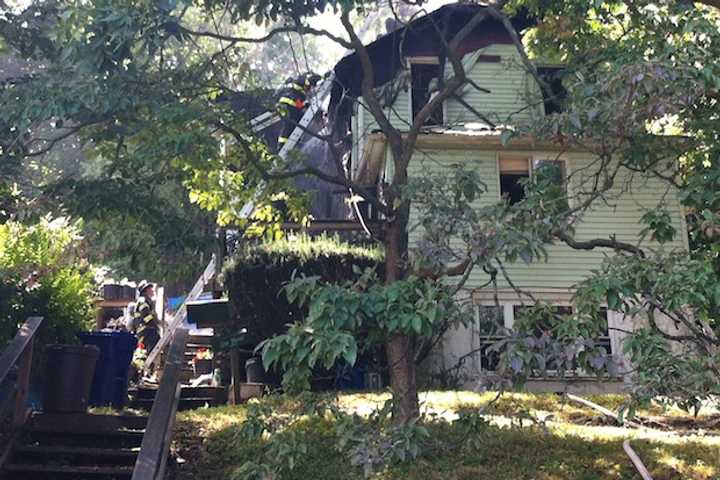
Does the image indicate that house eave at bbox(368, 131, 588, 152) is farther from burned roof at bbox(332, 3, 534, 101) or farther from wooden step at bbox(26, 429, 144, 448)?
wooden step at bbox(26, 429, 144, 448)

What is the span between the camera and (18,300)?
8961 millimetres

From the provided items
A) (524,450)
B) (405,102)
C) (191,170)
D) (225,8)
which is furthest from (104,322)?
(524,450)

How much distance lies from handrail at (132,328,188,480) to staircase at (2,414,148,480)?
2.57 feet

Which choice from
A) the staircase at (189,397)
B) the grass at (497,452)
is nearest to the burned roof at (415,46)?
the staircase at (189,397)

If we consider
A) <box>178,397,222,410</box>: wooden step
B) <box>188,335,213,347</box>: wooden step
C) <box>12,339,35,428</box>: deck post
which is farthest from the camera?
<box>188,335,213,347</box>: wooden step

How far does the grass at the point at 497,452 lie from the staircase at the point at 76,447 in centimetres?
60

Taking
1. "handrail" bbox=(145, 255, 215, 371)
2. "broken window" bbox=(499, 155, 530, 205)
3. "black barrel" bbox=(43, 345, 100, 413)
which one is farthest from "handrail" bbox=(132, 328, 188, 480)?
"broken window" bbox=(499, 155, 530, 205)

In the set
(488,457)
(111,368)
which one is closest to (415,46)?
(111,368)

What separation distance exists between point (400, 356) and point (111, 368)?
460cm

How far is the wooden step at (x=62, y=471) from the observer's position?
23.3 ft

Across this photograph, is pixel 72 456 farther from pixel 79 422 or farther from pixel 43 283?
pixel 43 283

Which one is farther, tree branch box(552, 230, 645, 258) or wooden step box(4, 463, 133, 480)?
wooden step box(4, 463, 133, 480)

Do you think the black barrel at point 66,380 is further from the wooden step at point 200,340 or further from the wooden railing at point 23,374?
the wooden step at point 200,340

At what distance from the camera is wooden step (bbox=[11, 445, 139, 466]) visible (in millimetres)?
7449
